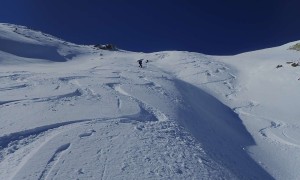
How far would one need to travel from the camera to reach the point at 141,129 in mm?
9211

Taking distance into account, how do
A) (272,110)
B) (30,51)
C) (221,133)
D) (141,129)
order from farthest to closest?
(30,51)
(272,110)
(221,133)
(141,129)

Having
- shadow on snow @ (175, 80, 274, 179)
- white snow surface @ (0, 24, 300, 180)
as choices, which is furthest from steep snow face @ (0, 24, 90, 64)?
shadow on snow @ (175, 80, 274, 179)

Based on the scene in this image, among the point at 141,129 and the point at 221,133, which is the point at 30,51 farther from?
the point at 141,129

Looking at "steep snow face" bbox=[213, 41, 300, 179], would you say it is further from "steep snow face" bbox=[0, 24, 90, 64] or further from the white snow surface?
"steep snow face" bbox=[0, 24, 90, 64]

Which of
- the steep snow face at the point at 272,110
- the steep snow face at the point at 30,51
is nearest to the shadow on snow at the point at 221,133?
the steep snow face at the point at 272,110

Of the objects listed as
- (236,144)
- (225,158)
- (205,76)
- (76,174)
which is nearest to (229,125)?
(236,144)

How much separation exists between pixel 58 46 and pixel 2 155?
25.7m

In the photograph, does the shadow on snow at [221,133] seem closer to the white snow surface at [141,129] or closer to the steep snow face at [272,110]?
the white snow surface at [141,129]

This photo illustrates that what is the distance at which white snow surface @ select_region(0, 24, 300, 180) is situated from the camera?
7113 millimetres

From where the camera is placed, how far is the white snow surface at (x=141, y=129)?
711 cm

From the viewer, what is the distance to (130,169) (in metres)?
6.98

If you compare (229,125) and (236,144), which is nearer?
(236,144)

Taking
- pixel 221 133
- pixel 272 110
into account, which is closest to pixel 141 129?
pixel 221 133

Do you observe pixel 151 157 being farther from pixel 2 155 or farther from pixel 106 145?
pixel 2 155
